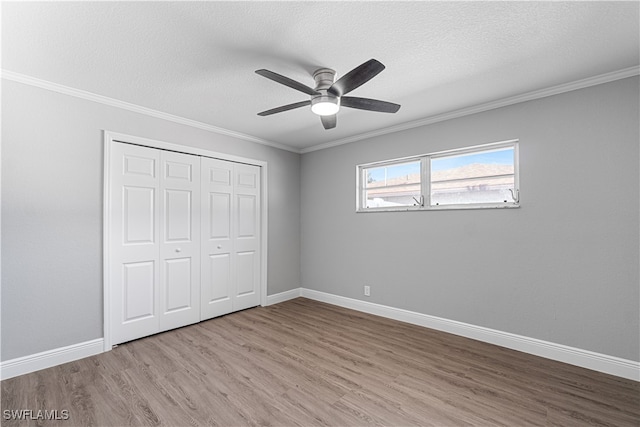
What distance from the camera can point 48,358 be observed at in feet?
8.23

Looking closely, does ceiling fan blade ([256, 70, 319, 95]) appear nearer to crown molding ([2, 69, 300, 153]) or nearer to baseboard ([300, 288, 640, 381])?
crown molding ([2, 69, 300, 153])

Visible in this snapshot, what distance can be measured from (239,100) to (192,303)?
98.3 inches

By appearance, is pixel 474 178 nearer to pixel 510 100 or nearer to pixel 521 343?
pixel 510 100

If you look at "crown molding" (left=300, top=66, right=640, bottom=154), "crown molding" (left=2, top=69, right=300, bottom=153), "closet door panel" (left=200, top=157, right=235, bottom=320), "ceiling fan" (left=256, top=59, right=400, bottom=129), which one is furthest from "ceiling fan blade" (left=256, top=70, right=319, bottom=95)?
"closet door panel" (left=200, top=157, right=235, bottom=320)

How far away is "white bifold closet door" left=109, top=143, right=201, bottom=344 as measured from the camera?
2.97 m

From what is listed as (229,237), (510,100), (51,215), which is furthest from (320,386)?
(510,100)

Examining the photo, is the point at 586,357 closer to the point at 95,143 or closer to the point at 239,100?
the point at 239,100

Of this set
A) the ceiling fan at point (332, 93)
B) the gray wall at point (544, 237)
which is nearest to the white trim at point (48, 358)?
the ceiling fan at point (332, 93)

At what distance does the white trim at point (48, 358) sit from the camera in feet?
7.64

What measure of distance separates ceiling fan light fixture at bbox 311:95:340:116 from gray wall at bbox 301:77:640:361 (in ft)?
5.64

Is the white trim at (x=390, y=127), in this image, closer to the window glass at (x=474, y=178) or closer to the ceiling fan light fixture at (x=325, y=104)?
the window glass at (x=474, y=178)

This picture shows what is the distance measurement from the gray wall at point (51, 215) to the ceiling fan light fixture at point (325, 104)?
213 cm

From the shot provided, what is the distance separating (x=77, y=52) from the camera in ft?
6.79

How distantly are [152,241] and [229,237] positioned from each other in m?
0.99
